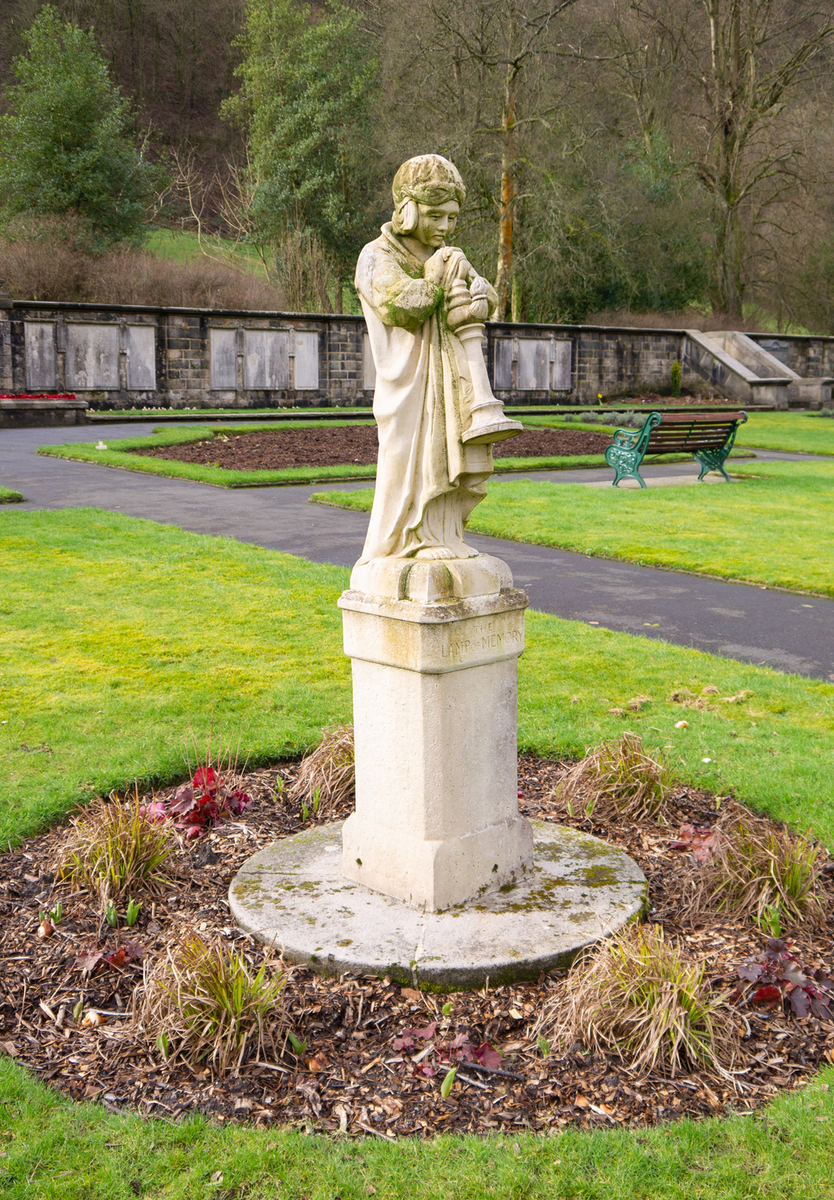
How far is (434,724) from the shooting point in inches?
147

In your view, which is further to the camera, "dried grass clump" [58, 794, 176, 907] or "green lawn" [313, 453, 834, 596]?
"green lawn" [313, 453, 834, 596]

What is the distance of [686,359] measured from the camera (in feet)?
118

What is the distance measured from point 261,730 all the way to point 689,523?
8.00 meters

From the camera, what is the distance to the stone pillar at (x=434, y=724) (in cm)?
372

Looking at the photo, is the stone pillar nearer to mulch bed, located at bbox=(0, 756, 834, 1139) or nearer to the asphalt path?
mulch bed, located at bbox=(0, 756, 834, 1139)

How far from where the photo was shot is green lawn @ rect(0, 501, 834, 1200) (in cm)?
264

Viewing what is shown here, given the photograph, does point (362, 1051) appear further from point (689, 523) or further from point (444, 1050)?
point (689, 523)

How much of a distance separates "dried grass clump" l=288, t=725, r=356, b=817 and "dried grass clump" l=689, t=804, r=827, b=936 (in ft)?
5.58

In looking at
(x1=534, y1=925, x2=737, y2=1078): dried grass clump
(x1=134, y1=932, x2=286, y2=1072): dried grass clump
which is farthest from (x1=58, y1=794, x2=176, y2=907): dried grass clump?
(x1=534, y1=925, x2=737, y2=1078): dried grass clump

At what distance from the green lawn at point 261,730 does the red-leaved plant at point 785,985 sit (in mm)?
325

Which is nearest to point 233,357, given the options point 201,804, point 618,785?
point 201,804

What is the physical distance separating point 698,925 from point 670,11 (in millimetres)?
42296

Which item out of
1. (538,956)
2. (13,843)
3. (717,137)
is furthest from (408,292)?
(717,137)

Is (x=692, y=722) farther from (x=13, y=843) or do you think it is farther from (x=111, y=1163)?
(x=111, y=1163)
